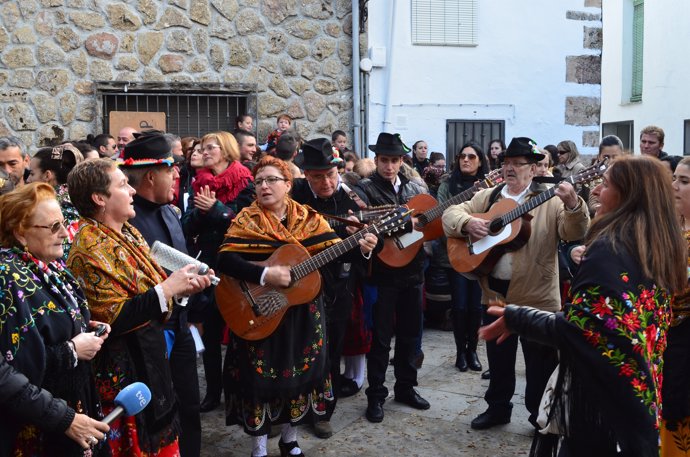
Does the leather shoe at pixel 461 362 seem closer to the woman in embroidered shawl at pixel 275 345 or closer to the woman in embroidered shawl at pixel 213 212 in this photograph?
the woman in embroidered shawl at pixel 213 212

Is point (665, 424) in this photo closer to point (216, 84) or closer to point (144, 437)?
point (144, 437)

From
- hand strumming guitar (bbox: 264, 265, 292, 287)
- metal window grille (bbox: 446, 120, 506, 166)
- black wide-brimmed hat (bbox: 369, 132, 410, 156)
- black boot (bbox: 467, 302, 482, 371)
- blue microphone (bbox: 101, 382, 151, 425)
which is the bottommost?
black boot (bbox: 467, 302, 482, 371)

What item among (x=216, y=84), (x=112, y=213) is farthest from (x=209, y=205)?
(x=216, y=84)

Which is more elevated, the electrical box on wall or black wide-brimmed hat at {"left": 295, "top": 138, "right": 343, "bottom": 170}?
the electrical box on wall

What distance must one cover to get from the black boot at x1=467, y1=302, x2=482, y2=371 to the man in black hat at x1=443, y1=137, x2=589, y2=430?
1258mm

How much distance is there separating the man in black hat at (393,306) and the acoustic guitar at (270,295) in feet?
3.94

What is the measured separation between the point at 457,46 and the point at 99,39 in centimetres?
502

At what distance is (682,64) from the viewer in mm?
20156

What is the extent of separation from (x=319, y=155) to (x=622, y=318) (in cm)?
312

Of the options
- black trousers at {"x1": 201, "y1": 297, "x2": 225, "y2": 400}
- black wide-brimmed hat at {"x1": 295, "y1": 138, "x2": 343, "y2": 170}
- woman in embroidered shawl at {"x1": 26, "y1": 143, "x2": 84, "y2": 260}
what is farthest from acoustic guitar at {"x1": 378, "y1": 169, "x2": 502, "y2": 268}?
woman in embroidered shawl at {"x1": 26, "y1": 143, "x2": 84, "y2": 260}

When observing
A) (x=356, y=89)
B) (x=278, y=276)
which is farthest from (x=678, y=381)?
(x=356, y=89)

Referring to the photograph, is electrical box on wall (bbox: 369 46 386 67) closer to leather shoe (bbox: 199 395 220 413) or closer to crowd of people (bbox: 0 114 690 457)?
crowd of people (bbox: 0 114 690 457)

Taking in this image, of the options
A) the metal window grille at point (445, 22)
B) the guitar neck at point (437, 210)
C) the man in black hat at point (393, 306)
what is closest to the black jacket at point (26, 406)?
the man in black hat at point (393, 306)

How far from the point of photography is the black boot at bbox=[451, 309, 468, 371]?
710cm
